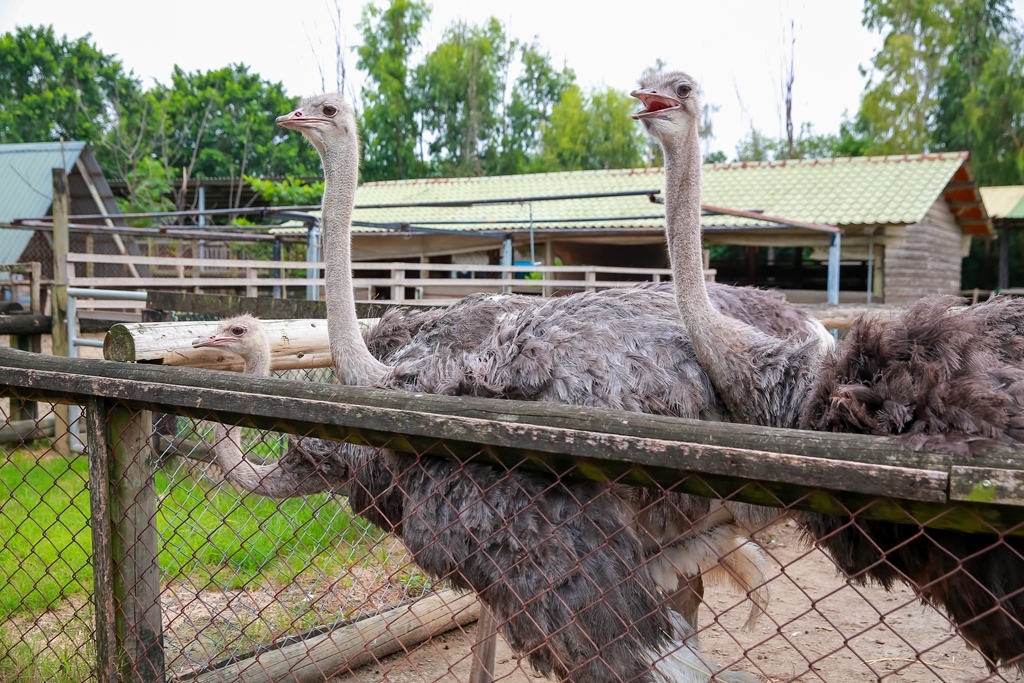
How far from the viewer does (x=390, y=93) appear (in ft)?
103

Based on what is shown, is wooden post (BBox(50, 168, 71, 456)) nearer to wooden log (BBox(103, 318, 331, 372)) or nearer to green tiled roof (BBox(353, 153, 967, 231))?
wooden log (BBox(103, 318, 331, 372))

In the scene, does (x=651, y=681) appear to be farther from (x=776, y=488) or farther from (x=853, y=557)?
(x=776, y=488)

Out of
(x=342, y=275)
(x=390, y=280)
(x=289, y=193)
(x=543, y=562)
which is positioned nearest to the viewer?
(x=543, y=562)

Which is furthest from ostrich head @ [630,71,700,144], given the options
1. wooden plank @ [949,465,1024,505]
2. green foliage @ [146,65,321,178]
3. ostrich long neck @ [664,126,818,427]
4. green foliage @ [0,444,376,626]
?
green foliage @ [146,65,321,178]

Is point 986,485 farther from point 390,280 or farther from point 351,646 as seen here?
point 390,280

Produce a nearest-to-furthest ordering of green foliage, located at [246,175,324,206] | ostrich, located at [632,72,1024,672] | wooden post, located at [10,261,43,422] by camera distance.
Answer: ostrich, located at [632,72,1024,672], wooden post, located at [10,261,43,422], green foliage, located at [246,175,324,206]

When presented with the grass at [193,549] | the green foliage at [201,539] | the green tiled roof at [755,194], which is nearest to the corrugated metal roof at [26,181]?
the green tiled roof at [755,194]

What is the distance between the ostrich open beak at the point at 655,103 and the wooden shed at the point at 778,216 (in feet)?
27.5

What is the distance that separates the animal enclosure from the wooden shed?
780 cm

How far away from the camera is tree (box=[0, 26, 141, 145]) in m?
27.9

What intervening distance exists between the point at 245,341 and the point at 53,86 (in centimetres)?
3088

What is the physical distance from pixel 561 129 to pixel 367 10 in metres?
8.07

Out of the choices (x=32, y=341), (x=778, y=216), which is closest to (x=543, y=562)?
(x=32, y=341)

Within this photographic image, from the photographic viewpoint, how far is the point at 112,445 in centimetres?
221
